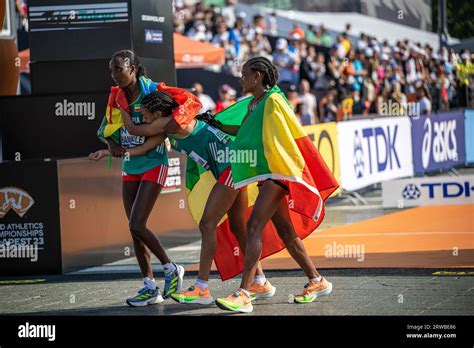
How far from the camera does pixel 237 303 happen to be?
8.55 m

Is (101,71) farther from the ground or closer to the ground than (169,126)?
farther from the ground

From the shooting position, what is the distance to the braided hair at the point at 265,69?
28.9ft

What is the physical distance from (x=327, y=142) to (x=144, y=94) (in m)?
8.45

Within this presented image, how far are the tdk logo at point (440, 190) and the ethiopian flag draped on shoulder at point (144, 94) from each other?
7513 millimetres

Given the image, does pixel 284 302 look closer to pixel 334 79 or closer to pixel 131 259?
pixel 131 259

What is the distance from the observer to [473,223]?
573 inches

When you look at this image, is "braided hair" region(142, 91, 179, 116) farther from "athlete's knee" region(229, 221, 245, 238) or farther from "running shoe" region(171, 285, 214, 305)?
"running shoe" region(171, 285, 214, 305)

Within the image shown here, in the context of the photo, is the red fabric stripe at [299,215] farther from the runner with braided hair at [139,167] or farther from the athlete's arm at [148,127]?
the athlete's arm at [148,127]

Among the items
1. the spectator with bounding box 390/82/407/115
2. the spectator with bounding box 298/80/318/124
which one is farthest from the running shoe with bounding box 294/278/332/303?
the spectator with bounding box 390/82/407/115

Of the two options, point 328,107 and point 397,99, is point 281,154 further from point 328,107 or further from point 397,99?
point 397,99

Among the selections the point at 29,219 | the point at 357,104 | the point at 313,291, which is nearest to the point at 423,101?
the point at 357,104

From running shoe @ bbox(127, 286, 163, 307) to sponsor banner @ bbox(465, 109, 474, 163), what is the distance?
1592cm

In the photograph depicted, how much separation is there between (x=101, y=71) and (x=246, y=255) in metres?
5.09
